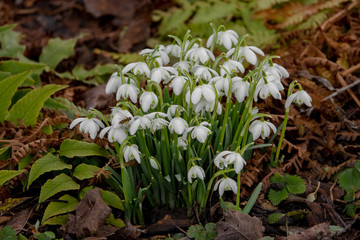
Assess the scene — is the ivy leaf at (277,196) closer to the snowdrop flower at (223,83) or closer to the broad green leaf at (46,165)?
the snowdrop flower at (223,83)

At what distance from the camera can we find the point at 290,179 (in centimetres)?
235

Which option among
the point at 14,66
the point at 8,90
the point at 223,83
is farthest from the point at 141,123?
the point at 14,66

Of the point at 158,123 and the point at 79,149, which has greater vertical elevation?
the point at 158,123

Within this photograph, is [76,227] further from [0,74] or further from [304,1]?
[304,1]

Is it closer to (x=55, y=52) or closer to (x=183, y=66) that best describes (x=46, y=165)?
(x=183, y=66)

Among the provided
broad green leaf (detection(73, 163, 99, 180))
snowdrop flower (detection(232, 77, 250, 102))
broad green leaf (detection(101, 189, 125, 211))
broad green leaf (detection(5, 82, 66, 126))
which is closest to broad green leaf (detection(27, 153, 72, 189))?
broad green leaf (detection(73, 163, 99, 180))

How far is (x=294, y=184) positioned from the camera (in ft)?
7.62

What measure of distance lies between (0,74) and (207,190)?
1.74 metres

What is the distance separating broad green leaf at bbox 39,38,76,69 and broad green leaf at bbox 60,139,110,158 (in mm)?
1674

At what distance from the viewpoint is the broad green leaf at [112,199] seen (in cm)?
228

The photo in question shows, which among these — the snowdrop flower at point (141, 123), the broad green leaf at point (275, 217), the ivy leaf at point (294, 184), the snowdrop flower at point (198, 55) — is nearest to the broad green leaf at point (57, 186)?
the snowdrop flower at point (141, 123)

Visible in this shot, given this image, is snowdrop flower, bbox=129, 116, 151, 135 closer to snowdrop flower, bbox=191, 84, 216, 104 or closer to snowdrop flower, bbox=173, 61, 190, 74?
snowdrop flower, bbox=191, 84, 216, 104

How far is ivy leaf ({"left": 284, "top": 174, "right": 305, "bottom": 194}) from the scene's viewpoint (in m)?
2.29

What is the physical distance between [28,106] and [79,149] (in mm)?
526
